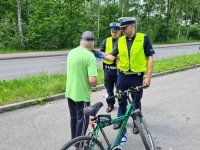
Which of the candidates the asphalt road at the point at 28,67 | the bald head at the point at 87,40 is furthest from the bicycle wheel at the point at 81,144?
the asphalt road at the point at 28,67

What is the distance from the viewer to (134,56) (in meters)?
5.37

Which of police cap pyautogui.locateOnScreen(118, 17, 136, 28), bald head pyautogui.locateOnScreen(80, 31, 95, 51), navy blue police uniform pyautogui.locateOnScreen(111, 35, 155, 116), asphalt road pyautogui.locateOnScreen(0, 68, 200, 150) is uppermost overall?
police cap pyautogui.locateOnScreen(118, 17, 136, 28)

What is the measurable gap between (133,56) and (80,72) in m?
1.24

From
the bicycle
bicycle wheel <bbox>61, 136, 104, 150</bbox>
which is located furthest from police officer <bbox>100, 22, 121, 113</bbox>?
bicycle wheel <bbox>61, 136, 104, 150</bbox>

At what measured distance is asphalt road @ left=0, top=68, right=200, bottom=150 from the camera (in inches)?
212

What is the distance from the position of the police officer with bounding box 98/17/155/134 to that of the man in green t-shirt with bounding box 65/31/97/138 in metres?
0.87

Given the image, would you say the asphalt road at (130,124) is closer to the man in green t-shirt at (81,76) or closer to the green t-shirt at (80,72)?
the man in green t-shirt at (81,76)

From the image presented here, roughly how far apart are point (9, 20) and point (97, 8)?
9986mm

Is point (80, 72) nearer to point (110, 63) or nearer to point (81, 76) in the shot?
point (81, 76)

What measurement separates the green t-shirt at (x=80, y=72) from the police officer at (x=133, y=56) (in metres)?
0.88

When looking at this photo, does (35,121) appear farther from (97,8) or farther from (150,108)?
(97,8)

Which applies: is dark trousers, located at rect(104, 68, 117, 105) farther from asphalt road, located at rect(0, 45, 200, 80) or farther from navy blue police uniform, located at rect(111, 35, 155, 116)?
asphalt road, located at rect(0, 45, 200, 80)

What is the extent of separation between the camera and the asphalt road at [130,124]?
5.38 metres

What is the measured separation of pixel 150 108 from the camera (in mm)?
7668
